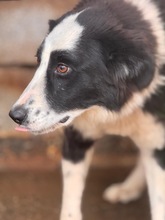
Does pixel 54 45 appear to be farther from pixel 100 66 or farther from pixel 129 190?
pixel 129 190

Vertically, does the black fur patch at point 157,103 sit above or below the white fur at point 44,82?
below

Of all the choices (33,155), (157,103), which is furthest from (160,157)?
(33,155)

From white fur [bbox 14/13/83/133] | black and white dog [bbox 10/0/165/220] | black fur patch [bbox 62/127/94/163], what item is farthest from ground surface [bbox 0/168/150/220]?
white fur [bbox 14/13/83/133]

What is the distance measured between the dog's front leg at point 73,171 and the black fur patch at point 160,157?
25 centimetres

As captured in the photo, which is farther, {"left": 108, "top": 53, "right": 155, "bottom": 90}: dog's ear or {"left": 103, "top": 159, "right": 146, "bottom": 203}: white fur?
{"left": 103, "top": 159, "right": 146, "bottom": 203}: white fur

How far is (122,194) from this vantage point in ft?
9.66

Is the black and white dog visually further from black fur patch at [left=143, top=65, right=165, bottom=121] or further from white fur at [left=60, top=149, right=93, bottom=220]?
white fur at [left=60, top=149, right=93, bottom=220]

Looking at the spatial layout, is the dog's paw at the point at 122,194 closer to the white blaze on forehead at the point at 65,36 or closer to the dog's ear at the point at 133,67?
the dog's ear at the point at 133,67

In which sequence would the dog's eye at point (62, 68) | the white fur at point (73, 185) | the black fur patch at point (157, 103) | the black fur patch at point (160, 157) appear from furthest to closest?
1. the white fur at point (73, 185)
2. the black fur patch at point (160, 157)
3. the black fur patch at point (157, 103)
4. the dog's eye at point (62, 68)

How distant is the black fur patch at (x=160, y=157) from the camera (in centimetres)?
245

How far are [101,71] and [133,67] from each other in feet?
0.35

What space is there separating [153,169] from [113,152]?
70 cm

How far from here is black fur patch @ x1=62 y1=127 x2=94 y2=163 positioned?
248 cm

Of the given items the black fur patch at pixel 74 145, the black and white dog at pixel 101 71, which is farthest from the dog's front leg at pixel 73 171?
the black and white dog at pixel 101 71
